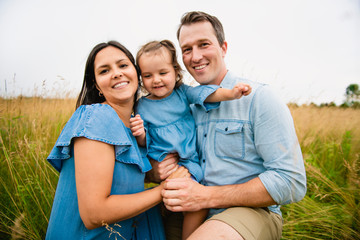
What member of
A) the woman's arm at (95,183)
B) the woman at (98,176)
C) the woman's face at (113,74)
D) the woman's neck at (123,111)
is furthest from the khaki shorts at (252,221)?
the woman's face at (113,74)

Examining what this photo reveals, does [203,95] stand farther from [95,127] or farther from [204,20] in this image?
[95,127]

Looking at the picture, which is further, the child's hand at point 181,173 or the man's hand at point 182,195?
the child's hand at point 181,173

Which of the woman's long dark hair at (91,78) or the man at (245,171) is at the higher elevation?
the woman's long dark hair at (91,78)

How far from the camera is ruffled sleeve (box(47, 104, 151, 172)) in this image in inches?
47.4

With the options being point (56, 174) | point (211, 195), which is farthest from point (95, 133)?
point (56, 174)

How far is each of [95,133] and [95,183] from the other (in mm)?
307

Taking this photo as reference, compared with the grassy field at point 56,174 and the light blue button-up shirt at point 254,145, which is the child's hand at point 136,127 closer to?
the light blue button-up shirt at point 254,145

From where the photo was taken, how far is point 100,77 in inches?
64.5

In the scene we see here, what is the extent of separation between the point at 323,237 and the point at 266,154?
1.24 meters

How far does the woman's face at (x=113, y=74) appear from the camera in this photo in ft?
5.37

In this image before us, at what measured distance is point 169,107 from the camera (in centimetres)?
206

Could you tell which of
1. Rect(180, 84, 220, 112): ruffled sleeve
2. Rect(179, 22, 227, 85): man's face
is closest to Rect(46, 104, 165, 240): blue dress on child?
Rect(180, 84, 220, 112): ruffled sleeve

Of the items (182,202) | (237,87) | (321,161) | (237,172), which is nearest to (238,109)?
(237,87)

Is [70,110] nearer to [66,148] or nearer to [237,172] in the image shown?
[66,148]
